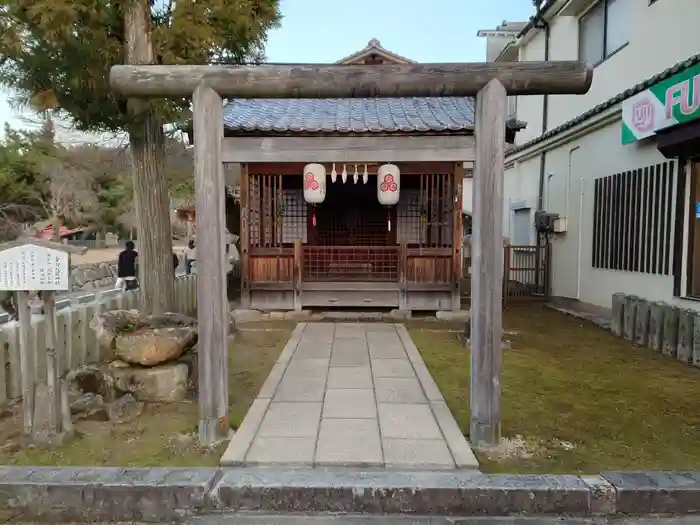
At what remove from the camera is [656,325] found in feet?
24.1

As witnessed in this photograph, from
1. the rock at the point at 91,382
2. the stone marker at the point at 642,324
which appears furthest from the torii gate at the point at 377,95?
the stone marker at the point at 642,324

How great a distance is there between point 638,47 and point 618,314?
551 cm

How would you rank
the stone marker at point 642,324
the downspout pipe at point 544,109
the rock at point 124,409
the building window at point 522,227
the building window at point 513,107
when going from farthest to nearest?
the building window at point 513,107
the building window at point 522,227
the downspout pipe at point 544,109
the stone marker at point 642,324
the rock at point 124,409

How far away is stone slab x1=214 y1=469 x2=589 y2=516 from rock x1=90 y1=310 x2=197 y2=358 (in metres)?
2.27

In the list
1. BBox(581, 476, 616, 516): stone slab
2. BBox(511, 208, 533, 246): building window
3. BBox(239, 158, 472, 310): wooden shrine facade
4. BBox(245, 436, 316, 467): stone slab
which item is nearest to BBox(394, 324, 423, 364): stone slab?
BBox(239, 158, 472, 310): wooden shrine facade

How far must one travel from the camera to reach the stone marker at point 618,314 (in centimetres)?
832

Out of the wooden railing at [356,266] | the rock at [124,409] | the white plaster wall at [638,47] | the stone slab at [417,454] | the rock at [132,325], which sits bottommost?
the stone slab at [417,454]

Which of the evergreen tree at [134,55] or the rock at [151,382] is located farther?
the evergreen tree at [134,55]

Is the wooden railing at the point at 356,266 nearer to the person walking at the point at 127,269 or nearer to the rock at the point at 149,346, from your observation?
the person walking at the point at 127,269

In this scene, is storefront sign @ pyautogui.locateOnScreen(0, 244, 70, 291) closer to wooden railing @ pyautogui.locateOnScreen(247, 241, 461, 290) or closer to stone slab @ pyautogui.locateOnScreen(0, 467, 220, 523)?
stone slab @ pyautogui.locateOnScreen(0, 467, 220, 523)

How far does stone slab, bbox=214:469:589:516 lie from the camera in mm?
3201

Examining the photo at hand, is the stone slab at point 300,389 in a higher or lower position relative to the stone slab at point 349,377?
higher

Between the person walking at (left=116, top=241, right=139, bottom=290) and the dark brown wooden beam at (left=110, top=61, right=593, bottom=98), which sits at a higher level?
the dark brown wooden beam at (left=110, top=61, right=593, bottom=98)

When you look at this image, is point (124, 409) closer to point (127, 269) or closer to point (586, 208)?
point (127, 269)
